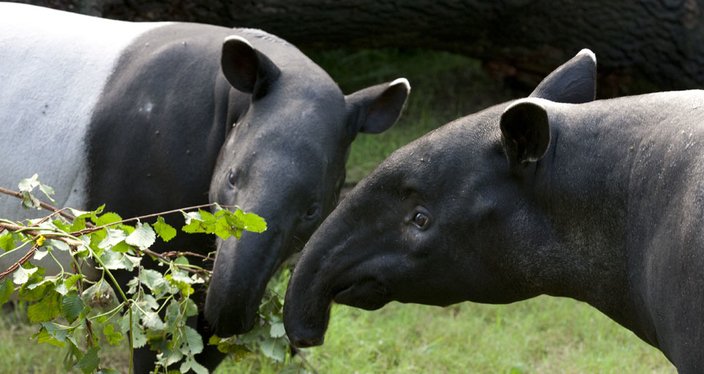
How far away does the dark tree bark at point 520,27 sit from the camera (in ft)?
25.5

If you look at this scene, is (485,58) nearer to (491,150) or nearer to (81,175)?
(81,175)

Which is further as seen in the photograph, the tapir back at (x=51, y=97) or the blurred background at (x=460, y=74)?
the blurred background at (x=460, y=74)

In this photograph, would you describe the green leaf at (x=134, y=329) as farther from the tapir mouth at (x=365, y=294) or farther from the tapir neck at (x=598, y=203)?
the tapir neck at (x=598, y=203)

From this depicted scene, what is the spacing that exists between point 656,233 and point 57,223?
1.72 m

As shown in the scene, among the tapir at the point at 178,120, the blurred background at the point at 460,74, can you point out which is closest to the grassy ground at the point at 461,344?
the blurred background at the point at 460,74

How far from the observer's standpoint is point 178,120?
486 cm

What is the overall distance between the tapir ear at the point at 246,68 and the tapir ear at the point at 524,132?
150 cm

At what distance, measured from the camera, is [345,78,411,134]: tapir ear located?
16.2 feet

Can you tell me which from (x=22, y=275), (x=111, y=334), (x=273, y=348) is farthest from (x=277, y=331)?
(x=22, y=275)

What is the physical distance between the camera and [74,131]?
495 cm

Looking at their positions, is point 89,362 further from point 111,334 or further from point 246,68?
point 246,68

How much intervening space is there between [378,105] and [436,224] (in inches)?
57.4

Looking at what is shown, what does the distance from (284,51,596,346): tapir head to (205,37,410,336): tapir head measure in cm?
44

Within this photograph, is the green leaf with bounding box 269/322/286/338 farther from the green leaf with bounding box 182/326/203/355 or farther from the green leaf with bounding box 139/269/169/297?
the green leaf with bounding box 139/269/169/297
